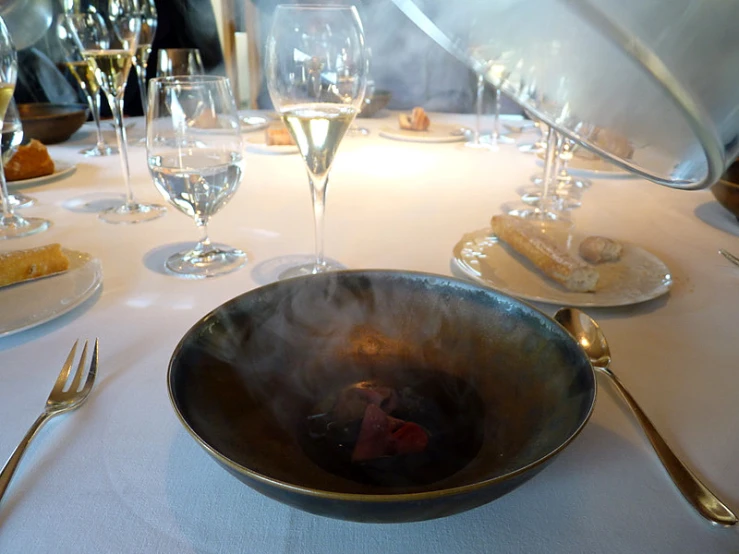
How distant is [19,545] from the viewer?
316 mm

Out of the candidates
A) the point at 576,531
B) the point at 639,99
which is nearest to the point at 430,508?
the point at 576,531

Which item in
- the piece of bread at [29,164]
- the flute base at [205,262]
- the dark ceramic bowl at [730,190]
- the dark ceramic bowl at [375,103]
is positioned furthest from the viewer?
the dark ceramic bowl at [375,103]

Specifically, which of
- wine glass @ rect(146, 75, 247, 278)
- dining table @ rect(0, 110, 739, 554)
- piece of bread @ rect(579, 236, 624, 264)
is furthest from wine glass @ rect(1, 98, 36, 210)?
piece of bread @ rect(579, 236, 624, 264)

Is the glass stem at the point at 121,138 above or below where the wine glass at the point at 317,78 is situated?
below

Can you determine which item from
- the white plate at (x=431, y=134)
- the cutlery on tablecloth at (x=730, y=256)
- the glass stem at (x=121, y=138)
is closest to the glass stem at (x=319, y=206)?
the glass stem at (x=121, y=138)

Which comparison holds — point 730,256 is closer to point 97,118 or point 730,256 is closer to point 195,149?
point 195,149

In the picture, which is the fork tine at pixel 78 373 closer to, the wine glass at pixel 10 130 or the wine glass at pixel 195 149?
the wine glass at pixel 195 149

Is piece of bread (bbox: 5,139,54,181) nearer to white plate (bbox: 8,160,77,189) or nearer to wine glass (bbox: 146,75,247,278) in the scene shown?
white plate (bbox: 8,160,77,189)

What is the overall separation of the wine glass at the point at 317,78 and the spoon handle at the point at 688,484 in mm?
385

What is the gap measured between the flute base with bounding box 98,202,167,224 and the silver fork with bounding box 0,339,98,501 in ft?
1.33

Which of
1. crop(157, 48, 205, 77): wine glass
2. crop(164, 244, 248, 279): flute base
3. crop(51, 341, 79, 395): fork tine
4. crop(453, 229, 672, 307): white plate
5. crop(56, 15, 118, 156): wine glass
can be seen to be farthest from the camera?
crop(157, 48, 205, 77): wine glass

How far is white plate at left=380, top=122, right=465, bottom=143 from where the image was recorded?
4.66 ft

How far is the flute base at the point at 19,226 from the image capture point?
808 millimetres

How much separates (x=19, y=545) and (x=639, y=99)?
1.33 feet
